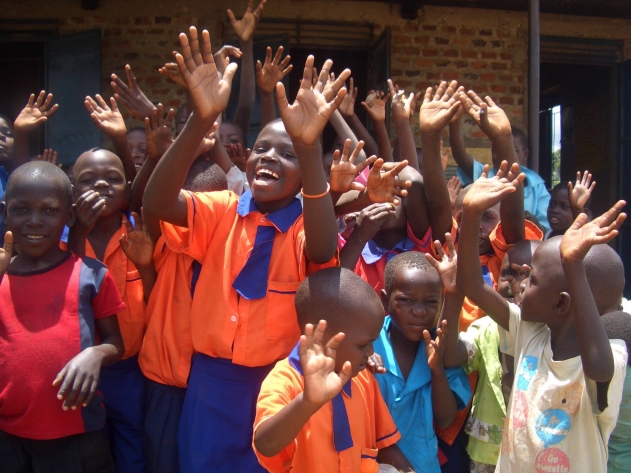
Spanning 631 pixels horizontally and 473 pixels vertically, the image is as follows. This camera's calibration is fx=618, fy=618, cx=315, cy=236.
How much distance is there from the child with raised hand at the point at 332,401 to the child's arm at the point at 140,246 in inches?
26.1

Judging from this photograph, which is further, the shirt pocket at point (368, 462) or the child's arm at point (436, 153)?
the child's arm at point (436, 153)

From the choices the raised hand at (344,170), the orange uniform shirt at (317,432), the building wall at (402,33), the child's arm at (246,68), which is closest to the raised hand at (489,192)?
the raised hand at (344,170)

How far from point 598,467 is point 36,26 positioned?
201 inches

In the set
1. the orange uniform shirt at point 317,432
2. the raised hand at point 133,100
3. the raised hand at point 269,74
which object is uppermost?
the raised hand at point 269,74

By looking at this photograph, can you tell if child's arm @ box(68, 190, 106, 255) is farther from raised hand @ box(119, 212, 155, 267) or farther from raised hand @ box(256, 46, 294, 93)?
raised hand @ box(256, 46, 294, 93)

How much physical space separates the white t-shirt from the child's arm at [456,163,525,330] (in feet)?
0.87

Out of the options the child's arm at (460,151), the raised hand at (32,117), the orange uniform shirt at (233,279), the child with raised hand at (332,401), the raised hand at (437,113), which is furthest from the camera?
the child's arm at (460,151)

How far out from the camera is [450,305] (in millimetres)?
2170

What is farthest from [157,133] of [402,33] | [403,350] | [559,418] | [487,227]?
[402,33]

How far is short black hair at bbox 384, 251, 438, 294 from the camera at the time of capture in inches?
91.8

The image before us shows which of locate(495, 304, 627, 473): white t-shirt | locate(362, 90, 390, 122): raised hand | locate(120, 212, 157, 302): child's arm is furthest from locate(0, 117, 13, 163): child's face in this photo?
locate(495, 304, 627, 473): white t-shirt

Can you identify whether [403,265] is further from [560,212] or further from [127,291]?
[560,212]

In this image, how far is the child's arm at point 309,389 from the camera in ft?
5.01

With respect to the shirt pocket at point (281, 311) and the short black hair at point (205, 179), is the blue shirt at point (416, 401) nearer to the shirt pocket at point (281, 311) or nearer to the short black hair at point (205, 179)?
the shirt pocket at point (281, 311)
